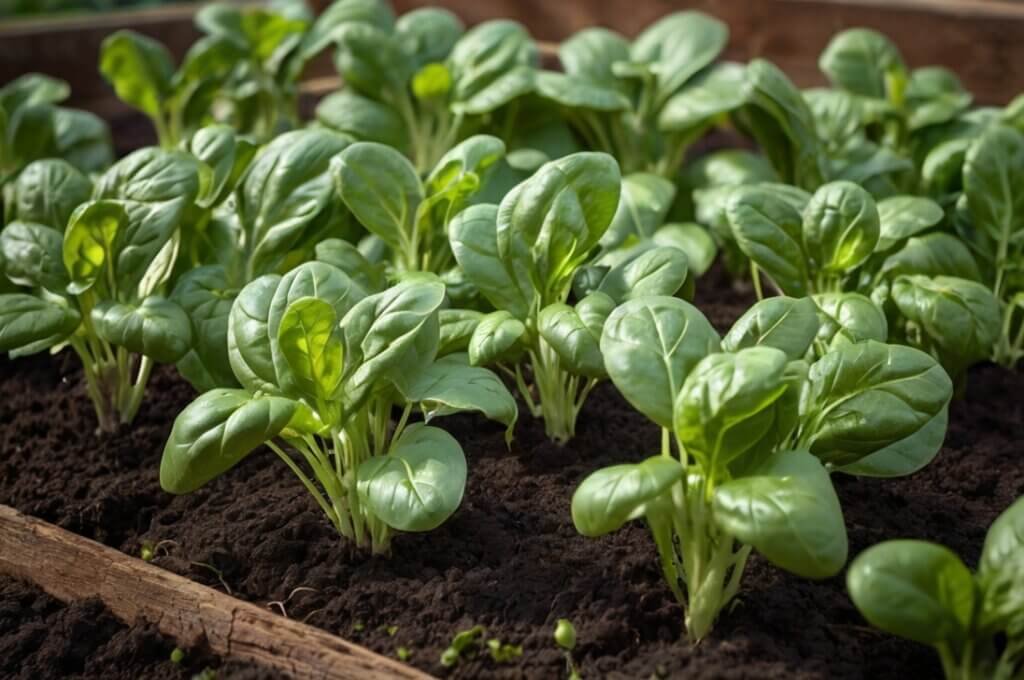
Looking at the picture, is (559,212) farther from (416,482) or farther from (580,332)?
(416,482)

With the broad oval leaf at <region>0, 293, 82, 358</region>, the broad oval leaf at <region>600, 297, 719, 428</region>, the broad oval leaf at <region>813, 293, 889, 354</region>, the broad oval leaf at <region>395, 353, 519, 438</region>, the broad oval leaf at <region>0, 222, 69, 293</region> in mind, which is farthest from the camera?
the broad oval leaf at <region>0, 222, 69, 293</region>

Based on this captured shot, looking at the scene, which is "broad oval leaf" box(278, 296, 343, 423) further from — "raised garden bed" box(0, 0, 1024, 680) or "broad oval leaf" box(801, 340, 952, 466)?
"broad oval leaf" box(801, 340, 952, 466)

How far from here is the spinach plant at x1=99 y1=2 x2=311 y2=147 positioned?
2.60m

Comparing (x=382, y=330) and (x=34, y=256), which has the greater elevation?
(x=382, y=330)

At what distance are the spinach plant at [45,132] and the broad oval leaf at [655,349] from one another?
146 centimetres

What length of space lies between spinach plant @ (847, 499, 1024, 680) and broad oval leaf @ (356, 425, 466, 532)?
0.43 metres

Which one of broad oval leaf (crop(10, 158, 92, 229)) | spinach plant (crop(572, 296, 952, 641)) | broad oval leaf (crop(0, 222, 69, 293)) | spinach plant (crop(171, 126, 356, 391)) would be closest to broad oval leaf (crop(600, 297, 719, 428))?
spinach plant (crop(572, 296, 952, 641))

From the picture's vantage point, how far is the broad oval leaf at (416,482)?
1.30 meters

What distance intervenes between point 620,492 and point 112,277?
91cm

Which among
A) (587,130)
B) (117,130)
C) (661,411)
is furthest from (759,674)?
(117,130)

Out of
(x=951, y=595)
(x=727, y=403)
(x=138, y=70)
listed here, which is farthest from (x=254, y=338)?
(x=138, y=70)

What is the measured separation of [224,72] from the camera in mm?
2654

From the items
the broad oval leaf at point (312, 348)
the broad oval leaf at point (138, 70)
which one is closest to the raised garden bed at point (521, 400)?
the broad oval leaf at point (312, 348)

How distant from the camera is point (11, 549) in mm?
1626
